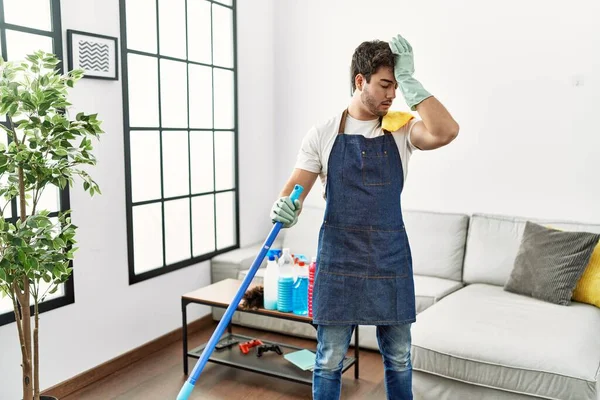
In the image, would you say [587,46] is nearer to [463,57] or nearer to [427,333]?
[463,57]

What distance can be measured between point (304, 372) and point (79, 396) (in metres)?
1.07

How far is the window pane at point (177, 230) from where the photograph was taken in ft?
11.6

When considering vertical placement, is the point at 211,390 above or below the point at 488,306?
below

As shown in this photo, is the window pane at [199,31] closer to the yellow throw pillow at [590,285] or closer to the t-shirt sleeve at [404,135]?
the t-shirt sleeve at [404,135]

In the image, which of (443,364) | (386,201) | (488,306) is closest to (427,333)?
(443,364)

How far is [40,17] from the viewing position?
2.68m

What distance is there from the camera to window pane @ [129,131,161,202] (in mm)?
3248

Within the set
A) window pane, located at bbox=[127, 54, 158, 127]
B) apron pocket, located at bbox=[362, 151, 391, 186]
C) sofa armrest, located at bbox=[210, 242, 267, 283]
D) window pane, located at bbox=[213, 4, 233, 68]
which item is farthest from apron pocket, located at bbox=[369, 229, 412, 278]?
window pane, located at bbox=[213, 4, 233, 68]

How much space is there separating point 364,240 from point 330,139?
363 mm

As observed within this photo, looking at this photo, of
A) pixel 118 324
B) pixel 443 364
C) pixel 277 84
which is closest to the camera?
pixel 443 364

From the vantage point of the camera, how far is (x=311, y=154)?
6.77ft

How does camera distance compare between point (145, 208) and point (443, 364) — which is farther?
point (145, 208)

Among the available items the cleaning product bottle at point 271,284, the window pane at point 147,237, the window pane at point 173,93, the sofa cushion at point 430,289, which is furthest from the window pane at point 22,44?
the sofa cushion at point 430,289

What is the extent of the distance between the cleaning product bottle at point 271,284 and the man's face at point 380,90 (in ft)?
3.76
